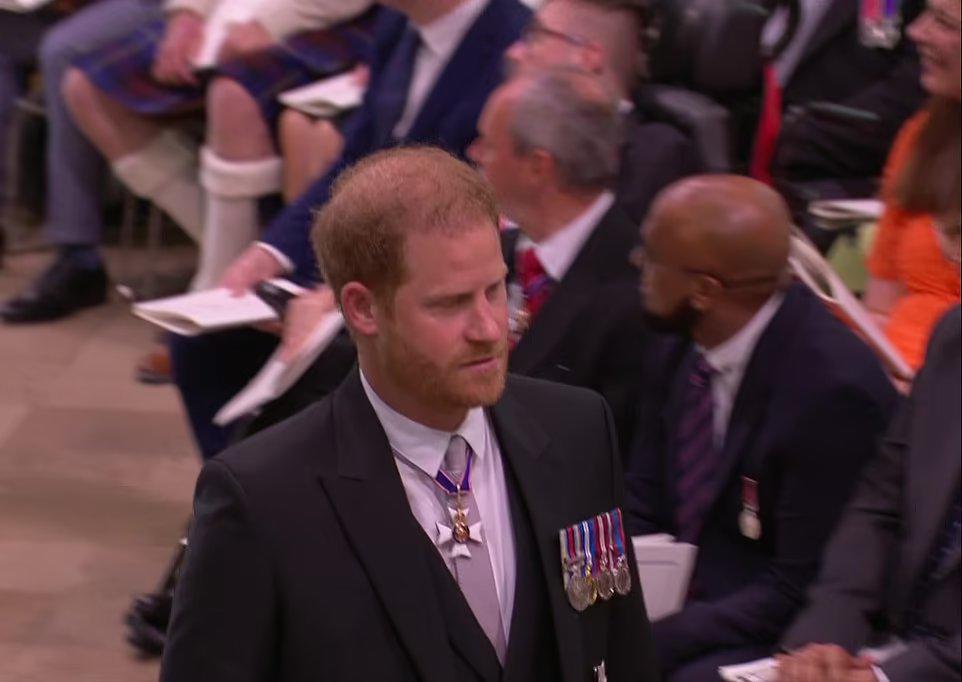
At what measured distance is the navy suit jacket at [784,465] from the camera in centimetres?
247

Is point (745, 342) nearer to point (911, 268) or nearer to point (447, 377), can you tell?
point (911, 268)

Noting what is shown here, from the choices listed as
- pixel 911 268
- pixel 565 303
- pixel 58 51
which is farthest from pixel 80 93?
pixel 911 268

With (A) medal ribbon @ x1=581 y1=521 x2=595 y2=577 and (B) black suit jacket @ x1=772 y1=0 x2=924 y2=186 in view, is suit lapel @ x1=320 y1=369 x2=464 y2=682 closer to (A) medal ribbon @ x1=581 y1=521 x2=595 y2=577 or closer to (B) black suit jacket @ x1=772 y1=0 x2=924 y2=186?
(A) medal ribbon @ x1=581 y1=521 x2=595 y2=577

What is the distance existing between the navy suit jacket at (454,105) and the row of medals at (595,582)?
202 centimetres

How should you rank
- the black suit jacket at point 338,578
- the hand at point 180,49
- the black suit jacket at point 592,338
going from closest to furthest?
the black suit jacket at point 338,578 < the black suit jacket at point 592,338 < the hand at point 180,49

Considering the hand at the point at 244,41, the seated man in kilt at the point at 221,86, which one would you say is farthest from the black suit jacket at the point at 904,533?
the hand at the point at 244,41

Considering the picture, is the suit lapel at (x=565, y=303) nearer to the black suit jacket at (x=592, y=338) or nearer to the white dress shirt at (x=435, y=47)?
the black suit jacket at (x=592, y=338)

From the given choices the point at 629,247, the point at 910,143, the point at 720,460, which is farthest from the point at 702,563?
the point at 910,143

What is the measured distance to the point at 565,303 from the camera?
2857 mm

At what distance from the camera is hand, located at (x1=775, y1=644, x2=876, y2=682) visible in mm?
2184

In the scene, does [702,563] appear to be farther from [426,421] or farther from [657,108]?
[657,108]

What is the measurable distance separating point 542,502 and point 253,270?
2.15 metres

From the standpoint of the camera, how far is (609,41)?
144 inches

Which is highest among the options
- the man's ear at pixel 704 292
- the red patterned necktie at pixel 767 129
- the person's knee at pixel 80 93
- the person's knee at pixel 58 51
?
the man's ear at pixel 704 292
